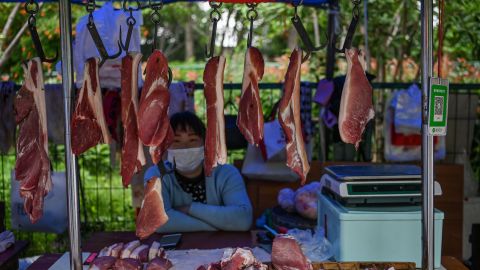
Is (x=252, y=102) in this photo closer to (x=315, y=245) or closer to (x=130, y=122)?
(x=130, y=122)

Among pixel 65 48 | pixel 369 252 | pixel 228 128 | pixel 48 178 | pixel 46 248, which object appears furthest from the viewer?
pixel 46 248

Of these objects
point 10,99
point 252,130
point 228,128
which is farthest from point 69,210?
point 10,99

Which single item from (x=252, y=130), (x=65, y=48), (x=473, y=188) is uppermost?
(x=65, y=48)

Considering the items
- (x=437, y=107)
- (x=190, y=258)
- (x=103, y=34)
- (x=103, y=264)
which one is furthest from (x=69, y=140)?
(x=103, y=34)

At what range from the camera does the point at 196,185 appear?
13.4 feet

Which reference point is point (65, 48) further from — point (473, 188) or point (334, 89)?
point (473, 188)

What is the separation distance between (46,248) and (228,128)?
3.11 m

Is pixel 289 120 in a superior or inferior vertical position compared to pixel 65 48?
inferior

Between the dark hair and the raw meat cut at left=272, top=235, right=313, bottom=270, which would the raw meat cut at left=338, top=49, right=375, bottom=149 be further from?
the dark hair

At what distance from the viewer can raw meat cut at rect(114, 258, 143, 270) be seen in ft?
8.28

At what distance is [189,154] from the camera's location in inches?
154

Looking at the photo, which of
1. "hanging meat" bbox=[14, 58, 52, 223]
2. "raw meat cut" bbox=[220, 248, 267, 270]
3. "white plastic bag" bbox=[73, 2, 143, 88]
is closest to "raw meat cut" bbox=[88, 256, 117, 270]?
"hanging meat" bbox=[14, 58, 52, 223]

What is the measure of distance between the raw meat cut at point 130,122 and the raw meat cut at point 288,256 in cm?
75

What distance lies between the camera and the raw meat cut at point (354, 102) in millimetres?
2564
